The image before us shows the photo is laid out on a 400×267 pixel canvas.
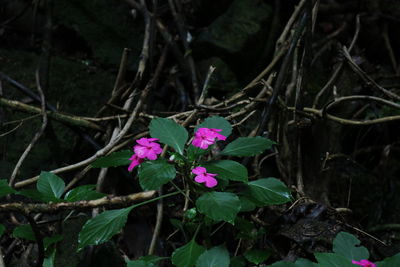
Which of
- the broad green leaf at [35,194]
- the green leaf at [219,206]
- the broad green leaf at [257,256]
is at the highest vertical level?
the green leaf at [219,206]

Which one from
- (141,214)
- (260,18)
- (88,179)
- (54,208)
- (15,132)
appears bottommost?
(141,214)

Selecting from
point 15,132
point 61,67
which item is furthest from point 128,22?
point 15,132

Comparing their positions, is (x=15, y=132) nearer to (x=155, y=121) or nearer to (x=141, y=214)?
(x=141, y=214)

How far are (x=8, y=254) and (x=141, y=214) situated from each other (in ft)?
1.84

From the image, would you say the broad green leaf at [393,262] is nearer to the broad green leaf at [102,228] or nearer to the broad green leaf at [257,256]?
the broad green leaf at [257,256]

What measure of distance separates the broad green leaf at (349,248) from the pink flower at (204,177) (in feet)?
1.28

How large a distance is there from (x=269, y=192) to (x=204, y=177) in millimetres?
222

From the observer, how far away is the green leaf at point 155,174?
970 mm

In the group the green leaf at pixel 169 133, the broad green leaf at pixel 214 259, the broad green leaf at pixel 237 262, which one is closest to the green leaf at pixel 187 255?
the broad green leaf at pixel 214 259

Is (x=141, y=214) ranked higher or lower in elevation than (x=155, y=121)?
lower

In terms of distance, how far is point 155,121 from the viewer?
1.18 m

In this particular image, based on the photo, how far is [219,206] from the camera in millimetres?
979

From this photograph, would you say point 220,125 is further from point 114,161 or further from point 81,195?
point 81,195

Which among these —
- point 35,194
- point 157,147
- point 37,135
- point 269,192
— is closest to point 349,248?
point 269,192
